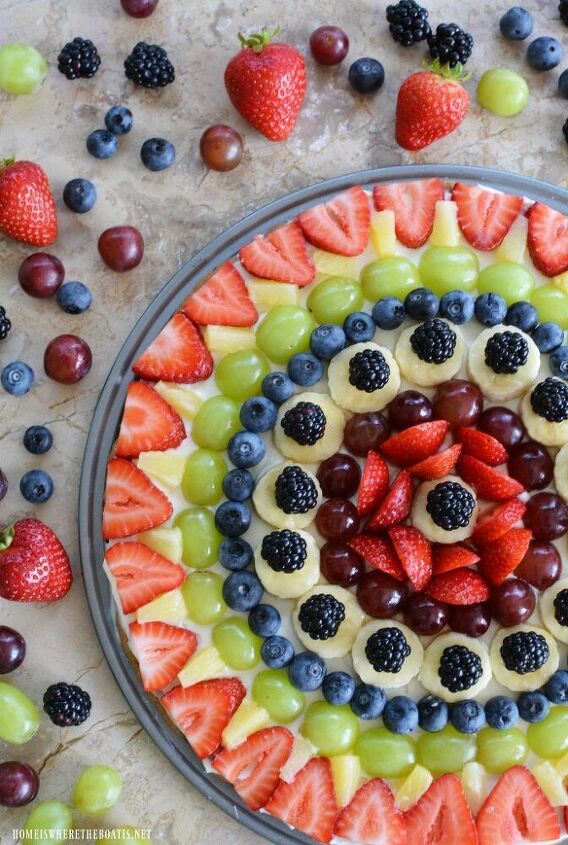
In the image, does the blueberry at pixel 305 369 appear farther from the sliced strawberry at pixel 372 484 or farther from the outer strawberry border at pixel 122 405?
the outer strawberry border at pixel 122 405

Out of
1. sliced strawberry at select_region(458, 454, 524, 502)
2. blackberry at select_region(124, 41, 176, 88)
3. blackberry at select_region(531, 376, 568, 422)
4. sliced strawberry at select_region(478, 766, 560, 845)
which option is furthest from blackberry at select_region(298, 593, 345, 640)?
blackberry at select_region(124, 41, 176, 88)

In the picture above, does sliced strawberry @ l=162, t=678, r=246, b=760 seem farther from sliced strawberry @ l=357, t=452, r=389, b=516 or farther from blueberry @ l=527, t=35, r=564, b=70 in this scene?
blueberry @ l=527, t=35, r=564, b=70

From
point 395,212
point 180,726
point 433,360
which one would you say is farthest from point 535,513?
point 180,726

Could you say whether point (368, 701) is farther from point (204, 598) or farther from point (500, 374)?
point (500, 374)

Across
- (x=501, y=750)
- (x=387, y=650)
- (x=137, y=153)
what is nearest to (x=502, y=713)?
(x=501, y=750)

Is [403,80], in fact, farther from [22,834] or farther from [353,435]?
[22,834]
